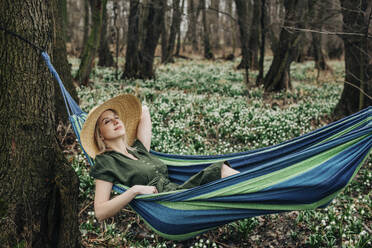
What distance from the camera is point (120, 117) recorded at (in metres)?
3.72

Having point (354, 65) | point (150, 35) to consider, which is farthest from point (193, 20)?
point (354, 65)

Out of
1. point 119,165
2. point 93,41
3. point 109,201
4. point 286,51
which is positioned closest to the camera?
point 109,201

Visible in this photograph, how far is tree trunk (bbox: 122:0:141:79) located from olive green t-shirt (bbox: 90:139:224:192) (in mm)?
8461

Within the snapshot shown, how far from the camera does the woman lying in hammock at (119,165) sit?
304 centimetres

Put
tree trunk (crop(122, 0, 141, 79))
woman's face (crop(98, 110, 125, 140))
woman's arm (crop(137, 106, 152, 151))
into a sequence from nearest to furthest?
woman's face (crop(98, 110, 125, 140))
woman's arm (crop(137, 106, 152, 151))
tree trunk (crop(122, 0, 141, 79))

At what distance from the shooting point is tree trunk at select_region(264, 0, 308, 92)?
979 cm

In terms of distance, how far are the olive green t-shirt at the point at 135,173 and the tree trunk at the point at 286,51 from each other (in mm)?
7563

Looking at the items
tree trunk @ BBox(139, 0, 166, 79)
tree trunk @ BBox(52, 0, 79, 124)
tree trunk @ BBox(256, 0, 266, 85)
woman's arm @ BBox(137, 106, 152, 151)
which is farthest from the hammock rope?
tree trunk @ BBox(139, 0, 166, 79)

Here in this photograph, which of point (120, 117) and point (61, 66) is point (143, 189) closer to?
point (120, 117)

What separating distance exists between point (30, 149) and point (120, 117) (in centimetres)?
126

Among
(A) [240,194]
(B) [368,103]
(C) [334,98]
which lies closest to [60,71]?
(A) [240,194]

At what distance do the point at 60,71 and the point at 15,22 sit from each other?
138 inches

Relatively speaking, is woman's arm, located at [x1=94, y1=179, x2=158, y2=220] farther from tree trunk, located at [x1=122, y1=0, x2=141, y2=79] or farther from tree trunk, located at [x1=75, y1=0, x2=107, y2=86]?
tree trunk, located at [x1=122, y1=0, x2=141, y2=79]

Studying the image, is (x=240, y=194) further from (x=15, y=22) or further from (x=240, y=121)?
(x=240, y=121)
